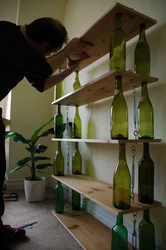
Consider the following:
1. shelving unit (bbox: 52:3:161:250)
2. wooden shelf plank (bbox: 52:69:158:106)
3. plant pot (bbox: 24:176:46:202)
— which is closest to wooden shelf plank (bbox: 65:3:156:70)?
shelving unit (bbox: 52:3:161:250)

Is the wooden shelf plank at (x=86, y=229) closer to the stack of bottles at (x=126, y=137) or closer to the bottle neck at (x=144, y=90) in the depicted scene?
the stack of bottles at (x=126, y=137)

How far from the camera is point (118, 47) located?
1041 millimetres

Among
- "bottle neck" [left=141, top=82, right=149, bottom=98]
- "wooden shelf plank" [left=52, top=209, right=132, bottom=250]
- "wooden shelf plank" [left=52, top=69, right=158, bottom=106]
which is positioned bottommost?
"wooden shelf plank" [left=52, top=209, right=132, bottom=250]

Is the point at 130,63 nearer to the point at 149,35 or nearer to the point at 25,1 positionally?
the point at 149,35

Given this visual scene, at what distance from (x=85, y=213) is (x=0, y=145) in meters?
1.00

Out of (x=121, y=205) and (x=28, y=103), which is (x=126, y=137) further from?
(x=28, y=103)

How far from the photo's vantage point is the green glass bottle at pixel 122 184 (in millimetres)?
976

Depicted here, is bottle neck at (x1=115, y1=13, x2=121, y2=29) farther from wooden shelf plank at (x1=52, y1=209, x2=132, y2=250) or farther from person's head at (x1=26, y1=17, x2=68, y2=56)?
wooden shelf plank at (x1=52, y1=209, x2=132, y2=250)

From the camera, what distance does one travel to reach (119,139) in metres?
0.94

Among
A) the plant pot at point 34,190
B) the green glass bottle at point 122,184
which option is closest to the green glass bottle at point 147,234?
the green glass bottle at point 122,184

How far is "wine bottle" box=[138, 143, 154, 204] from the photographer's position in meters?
1.01

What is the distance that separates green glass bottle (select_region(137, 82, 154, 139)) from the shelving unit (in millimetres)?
69

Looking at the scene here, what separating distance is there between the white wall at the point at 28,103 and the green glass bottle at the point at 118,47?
168 cm

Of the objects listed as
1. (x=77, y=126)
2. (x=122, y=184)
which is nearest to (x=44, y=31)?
(x=122, y=184)
